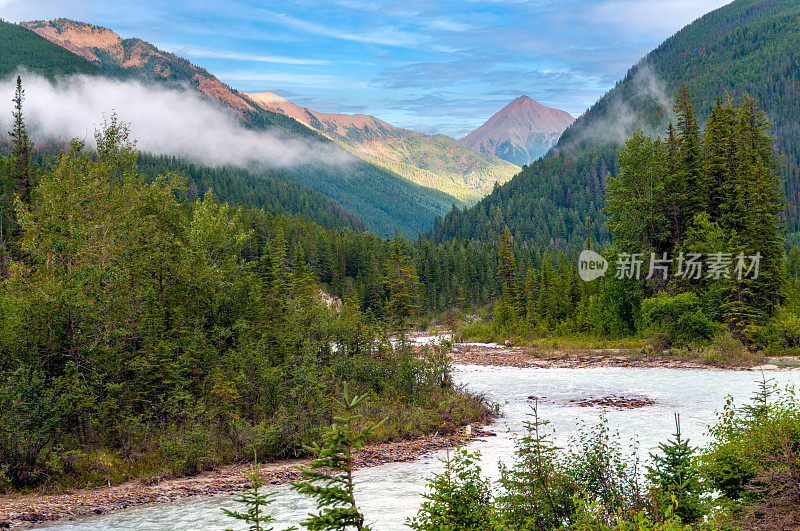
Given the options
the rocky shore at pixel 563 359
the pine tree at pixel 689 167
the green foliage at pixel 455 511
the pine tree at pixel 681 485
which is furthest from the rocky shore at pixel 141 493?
the pine tree at pixel 689 167

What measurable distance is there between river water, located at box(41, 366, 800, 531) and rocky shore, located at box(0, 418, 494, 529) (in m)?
0.61

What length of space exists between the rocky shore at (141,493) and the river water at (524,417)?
1.99ft

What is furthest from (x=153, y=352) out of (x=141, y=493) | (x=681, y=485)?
(x=681, y=485)

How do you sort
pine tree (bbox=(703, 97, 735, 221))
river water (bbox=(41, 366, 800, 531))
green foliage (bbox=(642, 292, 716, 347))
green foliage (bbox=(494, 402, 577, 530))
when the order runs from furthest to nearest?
pine tree (bbox=(703, 97, 735, 221)), green foliage (bbox=(642, 292, 716, 347)), river water (bbox=(41, 366, 800, 531)), green foliage (bbox=(494, 402, 577, 530))

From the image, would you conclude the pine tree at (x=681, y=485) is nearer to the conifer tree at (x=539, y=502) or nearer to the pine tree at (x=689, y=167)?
the conifer tree at (x=539, y=502)

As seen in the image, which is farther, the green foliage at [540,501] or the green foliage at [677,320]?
the green foliage at [677,320]

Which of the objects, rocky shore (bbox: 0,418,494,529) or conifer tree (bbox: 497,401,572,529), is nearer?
conifer tree (bbox: 497,401,572,529)

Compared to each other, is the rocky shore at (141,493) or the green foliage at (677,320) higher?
the green foliage at (677,320)

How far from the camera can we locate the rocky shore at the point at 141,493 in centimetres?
1395

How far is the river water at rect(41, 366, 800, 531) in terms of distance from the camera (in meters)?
13.9

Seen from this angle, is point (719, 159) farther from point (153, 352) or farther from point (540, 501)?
point (540, 501)

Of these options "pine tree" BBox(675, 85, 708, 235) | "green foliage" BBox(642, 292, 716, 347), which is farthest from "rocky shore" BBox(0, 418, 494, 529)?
"pine tree" BBox(675, 85, 708, 235)

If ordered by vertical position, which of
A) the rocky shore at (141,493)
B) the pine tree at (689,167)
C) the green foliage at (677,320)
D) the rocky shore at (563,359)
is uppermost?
the pine tree at (689,167)

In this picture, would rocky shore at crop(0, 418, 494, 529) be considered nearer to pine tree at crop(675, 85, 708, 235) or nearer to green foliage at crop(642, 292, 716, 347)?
green foliage at crop(642, 292, 716, 347)
